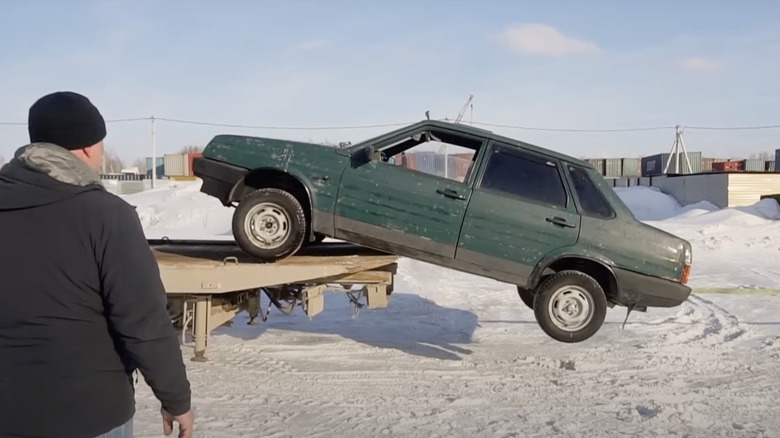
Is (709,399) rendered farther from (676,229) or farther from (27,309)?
(676,229)

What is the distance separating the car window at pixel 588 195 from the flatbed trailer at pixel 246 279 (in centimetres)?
179

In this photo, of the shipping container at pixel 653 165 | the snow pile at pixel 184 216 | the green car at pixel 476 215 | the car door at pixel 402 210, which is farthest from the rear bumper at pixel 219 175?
the shipping container at pixel 653 165

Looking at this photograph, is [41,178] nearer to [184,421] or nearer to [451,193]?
[184,421]

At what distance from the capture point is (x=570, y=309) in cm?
594

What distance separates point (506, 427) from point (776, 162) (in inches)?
2028

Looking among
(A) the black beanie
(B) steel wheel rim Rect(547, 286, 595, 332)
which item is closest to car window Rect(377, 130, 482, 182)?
(B) steel wheel rim Rect(547, 286, 595, 332)

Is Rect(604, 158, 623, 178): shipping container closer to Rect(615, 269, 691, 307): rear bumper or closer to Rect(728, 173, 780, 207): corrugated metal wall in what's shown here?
Rect(728, 173, 780, 207): corrugated metal wall

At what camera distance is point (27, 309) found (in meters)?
1.93

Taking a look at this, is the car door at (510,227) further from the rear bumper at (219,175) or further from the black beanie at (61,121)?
the black beanie at (61,121)

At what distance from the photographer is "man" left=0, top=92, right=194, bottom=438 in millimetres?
1932

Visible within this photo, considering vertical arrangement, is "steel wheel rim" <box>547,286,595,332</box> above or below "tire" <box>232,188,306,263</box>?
below

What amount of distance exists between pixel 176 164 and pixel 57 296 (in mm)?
52658

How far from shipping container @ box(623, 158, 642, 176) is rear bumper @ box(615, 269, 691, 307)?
50.0 m

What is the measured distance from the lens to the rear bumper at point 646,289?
19.3ft
